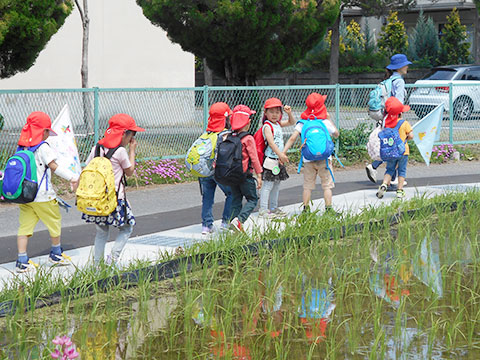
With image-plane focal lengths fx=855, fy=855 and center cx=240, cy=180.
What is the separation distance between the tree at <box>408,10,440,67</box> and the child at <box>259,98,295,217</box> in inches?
1125

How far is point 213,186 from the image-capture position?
8.66 meters

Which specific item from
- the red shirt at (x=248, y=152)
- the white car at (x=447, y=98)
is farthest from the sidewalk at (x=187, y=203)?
the white car at (x=447, y=98)

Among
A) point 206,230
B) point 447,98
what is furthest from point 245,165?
point 447,98

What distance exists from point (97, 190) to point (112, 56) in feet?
50.5

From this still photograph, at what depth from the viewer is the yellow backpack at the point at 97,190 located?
6.59 meters

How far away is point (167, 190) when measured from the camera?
12352 mm

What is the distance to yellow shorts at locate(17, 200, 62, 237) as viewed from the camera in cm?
716

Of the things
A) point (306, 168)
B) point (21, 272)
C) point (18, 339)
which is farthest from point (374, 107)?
point (18, 339)

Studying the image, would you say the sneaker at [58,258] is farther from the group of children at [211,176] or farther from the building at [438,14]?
the building at [438,14]

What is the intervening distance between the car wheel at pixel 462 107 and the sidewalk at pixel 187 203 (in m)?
1.11

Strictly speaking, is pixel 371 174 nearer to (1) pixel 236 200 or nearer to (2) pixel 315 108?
(2) pixel 315 108

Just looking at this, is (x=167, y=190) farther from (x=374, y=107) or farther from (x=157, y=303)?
(x=157, y=303)

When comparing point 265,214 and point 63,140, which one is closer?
point 63,140

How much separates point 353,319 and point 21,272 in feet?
10.1
